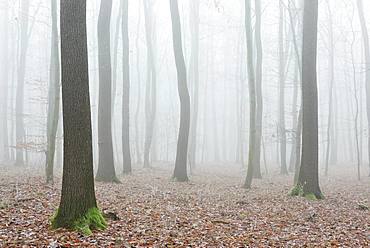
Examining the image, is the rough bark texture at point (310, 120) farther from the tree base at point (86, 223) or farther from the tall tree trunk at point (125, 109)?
the tall tree trunk at point (125, 109)

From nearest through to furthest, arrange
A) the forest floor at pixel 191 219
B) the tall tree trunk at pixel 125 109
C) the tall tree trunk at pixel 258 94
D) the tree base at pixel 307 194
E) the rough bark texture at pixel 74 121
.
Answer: the forest floor at pixel 191 219
the rough bark texture at pixel 74 121
the tree base at pixel 307 194
the tall tree trunk at pixel 125 109
the tall tree trunk at pixel 258 94

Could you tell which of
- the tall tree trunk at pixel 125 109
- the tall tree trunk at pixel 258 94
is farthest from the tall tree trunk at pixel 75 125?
the tall tree trunk at pixel 258 94

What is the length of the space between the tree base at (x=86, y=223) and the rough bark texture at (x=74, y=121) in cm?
4

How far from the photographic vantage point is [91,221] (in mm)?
7578

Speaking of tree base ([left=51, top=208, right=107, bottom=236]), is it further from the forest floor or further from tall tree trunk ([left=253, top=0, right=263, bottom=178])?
tall tree trunk ([left=253, top=0, right=263, bottom=178])

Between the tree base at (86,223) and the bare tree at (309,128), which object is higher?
the bare tree at (309,128)

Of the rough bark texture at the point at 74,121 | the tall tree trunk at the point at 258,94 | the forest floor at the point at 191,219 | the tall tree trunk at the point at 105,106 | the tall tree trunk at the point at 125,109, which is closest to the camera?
the forest floor at the point at 191,219

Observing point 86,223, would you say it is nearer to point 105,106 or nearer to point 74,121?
point 74,121

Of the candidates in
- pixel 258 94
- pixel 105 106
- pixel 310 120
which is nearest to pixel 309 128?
pixel 310 120

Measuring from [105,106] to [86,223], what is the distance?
991cm

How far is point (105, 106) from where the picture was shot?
55.4 feet

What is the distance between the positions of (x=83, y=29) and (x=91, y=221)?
12.0 ft

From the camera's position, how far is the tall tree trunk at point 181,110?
60.5 feet

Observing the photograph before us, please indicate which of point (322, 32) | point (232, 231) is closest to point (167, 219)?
point (232, 231)
